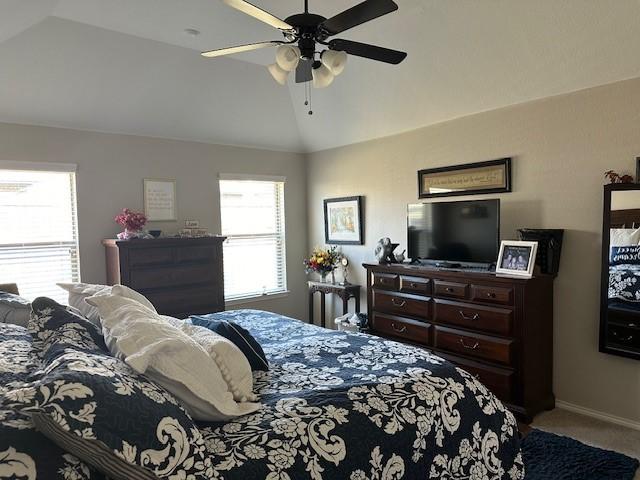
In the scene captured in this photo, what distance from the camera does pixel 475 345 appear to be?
3486 millimetres

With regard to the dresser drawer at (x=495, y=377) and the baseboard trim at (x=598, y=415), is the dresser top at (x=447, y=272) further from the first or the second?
the baseboard trim at (x=598, y=415)

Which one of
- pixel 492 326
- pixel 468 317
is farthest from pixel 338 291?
pixel 492 326

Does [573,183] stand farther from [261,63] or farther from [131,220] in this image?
[131,220]

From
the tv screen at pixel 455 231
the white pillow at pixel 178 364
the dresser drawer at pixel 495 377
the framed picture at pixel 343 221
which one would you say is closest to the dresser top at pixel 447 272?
the tv screen at pixel 455 231

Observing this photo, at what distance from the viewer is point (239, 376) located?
1.63 meters

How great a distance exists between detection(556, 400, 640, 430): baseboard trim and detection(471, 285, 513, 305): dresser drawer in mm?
998

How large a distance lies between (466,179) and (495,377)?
1.73 meters

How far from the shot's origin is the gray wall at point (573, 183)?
314 cm

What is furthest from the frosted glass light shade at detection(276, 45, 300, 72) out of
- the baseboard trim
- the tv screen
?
the baseboard trim

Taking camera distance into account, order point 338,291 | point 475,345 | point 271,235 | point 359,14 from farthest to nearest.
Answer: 1. point 271,235
2. point 338,291
3. point 475,345
4. point 359,14

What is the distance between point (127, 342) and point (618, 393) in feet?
11.1

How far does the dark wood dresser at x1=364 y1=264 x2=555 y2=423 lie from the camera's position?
3.26 metres

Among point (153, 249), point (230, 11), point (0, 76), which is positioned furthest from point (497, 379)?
point (0, 76)

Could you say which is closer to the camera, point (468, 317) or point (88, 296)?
point (88, 296)
